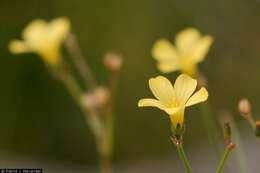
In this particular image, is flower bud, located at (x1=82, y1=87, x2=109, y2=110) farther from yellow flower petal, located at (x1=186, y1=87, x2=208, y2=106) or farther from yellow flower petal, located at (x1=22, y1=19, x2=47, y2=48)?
yellow flower petal, located at (x1=186, y1=87, x2=208, y2=106)

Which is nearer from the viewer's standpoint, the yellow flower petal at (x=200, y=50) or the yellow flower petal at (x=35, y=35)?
the yellow flower petal at (x=200, y=50)

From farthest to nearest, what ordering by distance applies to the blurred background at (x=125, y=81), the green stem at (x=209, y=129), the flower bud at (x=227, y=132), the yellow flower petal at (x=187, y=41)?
the blurred background at (x=125, y=81)
the yellow flower petal at (x=187, y=41)
the green stem at (x=209, y=129)
the flower bud at (x=227, y=132)

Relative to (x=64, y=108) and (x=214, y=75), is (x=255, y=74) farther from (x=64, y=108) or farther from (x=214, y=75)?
(x=64, y=108)

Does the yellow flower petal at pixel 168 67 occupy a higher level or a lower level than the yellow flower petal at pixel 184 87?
higher

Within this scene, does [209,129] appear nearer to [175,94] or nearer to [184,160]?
[175,94]

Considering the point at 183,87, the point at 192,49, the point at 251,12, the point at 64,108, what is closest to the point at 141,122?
the point at 64,108

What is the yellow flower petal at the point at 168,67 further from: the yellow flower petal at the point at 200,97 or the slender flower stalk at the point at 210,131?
the yellow flower petal at the point at 200,97

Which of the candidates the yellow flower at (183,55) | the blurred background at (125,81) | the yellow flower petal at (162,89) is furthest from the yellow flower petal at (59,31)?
the blurred background at (125,81)
